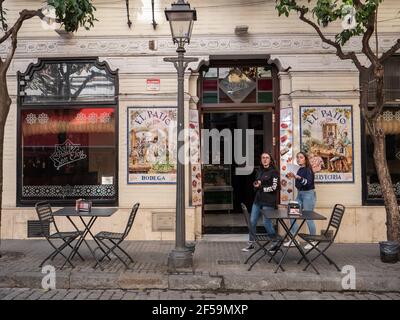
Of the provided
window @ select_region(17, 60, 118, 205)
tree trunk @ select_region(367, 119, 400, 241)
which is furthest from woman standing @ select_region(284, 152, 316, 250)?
window @ select_region(17, 60, 118, 205)

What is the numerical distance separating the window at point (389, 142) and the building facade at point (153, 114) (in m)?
0.02

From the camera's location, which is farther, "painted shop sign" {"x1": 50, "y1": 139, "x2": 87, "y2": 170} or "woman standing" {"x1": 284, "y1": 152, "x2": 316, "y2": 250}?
"painted shop sign" {"x1": 50, "y1": 139, "x2": 87, "y2": 170}

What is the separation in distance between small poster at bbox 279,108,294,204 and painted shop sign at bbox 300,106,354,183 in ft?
0.82

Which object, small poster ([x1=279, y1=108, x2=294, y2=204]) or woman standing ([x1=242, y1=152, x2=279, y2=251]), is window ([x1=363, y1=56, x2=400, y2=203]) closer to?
small poster ([x1=279, y1=108, x2=294, y2=204])

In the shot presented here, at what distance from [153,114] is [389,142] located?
509cm

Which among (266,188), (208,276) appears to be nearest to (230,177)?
(266,188)

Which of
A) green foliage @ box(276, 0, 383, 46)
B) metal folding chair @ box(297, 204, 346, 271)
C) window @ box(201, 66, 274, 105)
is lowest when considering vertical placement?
metal folding chair @ box(297, 204, 346, 271)

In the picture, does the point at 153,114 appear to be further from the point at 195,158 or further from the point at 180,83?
the point at 180,83

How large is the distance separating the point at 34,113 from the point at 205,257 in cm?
497

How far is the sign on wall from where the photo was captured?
9648 millimetres

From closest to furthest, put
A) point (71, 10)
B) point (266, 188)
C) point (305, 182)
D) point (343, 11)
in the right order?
point (343, 11)
point (71, 10)
point (266, 188)
point (305, 182)

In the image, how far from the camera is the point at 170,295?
623 cm

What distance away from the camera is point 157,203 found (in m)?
9.59

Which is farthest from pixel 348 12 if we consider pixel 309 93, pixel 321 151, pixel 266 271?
pixel 266 271
